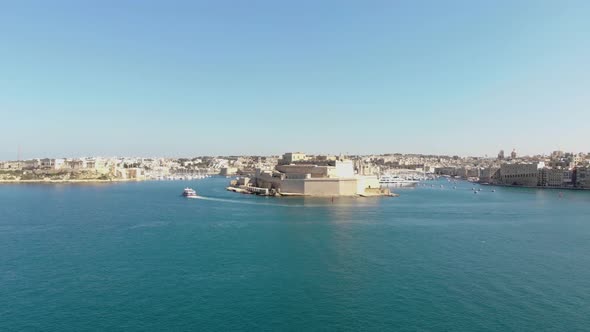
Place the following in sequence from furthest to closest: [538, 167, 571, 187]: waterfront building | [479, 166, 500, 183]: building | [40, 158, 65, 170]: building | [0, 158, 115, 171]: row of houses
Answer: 1. [40, 158, 65, 170]: building
2. [0, 158, 115, 171]: row of houses
3. [479, 166, 500, 183]: building
4. [538, 167, 571, 187]: waterfront building

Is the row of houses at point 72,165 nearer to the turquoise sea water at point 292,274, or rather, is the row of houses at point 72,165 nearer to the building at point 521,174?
the turquoise sea water at point 292,274

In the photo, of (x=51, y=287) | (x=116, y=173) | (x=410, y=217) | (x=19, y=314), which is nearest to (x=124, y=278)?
(x=51, y=287)

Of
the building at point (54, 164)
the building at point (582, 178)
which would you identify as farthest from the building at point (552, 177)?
the building at point (54, 164)

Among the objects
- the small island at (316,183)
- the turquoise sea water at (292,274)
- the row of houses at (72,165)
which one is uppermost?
the row of houses at (72,165)

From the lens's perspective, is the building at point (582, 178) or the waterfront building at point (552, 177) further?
the waterfront building at point (552, 177)

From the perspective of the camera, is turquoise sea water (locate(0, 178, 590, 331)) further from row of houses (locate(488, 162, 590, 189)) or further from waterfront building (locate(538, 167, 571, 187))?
waterfront building (locate(538, 167, 571, 187))

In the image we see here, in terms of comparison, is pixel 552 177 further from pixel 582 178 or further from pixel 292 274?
pixel 292 274

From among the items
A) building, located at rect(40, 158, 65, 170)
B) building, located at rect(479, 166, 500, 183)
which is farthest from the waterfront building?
building, located at rect(40, 158, 65, 170)

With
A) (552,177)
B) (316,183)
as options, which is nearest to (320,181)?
(316,183)

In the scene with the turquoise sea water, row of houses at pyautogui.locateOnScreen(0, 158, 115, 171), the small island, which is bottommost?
the turquoise sea water
